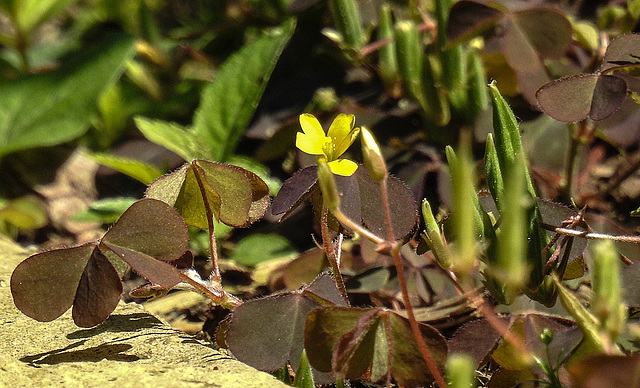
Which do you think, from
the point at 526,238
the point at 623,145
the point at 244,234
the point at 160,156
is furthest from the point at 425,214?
the point at 160,156

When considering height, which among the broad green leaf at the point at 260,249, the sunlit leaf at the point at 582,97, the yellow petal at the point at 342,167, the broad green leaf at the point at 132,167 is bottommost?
the broad green leaf at the point at 260,249

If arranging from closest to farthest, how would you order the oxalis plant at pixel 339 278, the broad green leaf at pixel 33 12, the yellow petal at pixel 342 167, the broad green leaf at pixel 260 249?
the oxalis plant at pixel 339 278 < the yellow petal at pixel 342 167 < the broad green leaf at pixel 260 249 < the broad green leaf at pixel 33 12

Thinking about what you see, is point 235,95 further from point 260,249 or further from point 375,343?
point 375,343

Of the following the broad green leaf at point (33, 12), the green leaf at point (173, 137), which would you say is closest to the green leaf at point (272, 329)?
the green leaf at point (173, 137)

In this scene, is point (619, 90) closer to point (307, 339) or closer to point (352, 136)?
point (352, 136)

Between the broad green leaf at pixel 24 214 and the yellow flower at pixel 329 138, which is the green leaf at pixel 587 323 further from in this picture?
the broad green leaf at pixel 24 214

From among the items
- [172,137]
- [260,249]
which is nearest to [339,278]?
[260,249]

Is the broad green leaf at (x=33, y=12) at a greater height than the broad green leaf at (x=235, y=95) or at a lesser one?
greater
